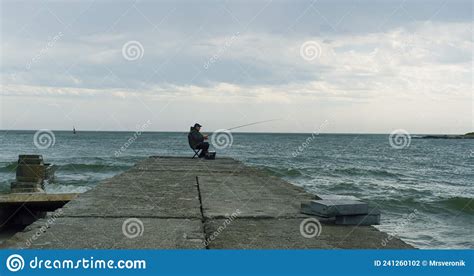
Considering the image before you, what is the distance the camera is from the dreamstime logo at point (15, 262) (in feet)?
10.7

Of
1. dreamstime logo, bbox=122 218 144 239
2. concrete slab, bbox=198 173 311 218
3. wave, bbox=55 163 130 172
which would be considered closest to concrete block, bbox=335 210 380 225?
concrete slab, bbox=198 173 311 218

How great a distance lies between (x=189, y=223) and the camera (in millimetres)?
4500

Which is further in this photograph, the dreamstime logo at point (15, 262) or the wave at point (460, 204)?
the wave at point (460, 204)

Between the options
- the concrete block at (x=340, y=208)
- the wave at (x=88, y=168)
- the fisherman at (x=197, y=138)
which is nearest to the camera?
the concrete block at (x=340, y=208)

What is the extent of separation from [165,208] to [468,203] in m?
13.0

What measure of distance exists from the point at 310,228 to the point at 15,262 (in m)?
2.43

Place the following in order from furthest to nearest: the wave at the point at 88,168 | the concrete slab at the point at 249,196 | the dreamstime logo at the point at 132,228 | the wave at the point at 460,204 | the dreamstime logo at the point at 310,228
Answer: the wave at the point at 88,168
the wave at the point at 460,204
the concrete slab at the point at 249,196
the dreamstime logo at the point at 310,228
the dreamstime logo at the point at 132,228

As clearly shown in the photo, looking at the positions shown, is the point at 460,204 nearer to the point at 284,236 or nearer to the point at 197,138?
the point at 197,138

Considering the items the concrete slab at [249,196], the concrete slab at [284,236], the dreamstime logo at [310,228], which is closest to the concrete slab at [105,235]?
the concrete slab at [284,236]

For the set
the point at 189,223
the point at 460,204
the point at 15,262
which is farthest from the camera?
the point at 460,204

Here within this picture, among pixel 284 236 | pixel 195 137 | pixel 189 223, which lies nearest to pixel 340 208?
pixel 284 236

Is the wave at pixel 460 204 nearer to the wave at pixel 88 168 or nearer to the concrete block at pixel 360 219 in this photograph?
the concrete block at pixel 360 219

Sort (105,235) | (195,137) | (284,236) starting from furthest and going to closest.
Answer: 1. (195,137)
2. (284,236)
3. (105,235)

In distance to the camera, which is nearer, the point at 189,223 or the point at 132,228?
the point at 132,228
